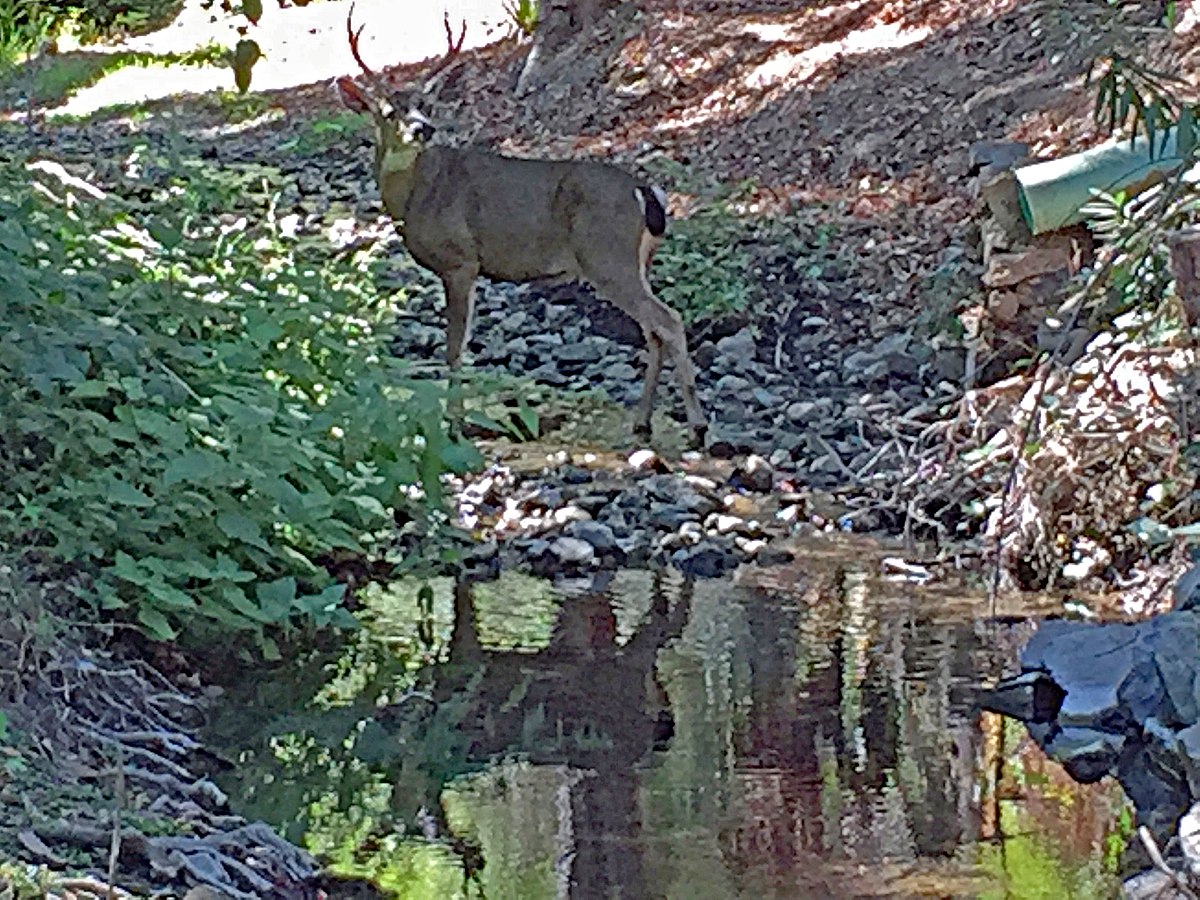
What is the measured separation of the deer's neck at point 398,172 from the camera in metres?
11.0

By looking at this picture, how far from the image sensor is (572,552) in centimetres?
789

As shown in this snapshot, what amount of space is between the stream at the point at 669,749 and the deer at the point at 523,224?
9.93 feet

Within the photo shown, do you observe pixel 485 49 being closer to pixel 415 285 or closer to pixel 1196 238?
pixel 415 285

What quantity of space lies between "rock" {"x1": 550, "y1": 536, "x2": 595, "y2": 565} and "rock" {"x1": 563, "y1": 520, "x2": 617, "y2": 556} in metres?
0.04

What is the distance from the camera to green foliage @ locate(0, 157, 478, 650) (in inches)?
236

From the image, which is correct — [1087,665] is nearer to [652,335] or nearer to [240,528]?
[240,528]

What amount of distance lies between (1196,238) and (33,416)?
126 inches

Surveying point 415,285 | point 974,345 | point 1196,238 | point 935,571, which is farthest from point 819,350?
point 1196,238

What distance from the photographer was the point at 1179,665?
17.5ft

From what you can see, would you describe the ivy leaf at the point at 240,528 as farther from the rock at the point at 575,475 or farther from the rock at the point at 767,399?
the rock at the point at 767,399

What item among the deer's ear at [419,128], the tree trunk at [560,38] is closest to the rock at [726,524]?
the deer's ear at [419,128]

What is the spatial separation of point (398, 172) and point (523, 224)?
707 millimetres

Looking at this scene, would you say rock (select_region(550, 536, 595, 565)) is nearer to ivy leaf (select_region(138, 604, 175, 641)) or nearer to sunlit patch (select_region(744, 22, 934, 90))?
ivy leaf (select_region(138, 604, 175, 641))

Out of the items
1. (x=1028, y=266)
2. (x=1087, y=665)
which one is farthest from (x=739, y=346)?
(x=1087, y=665)
